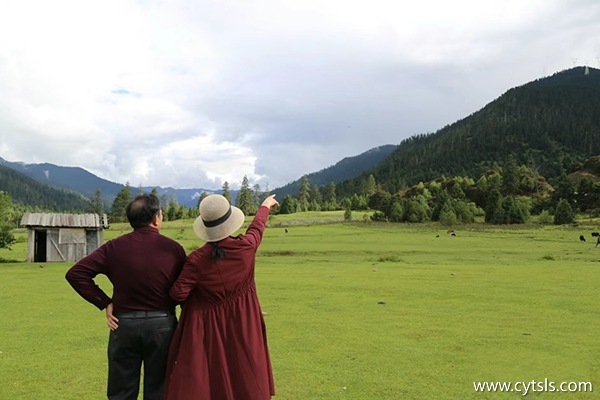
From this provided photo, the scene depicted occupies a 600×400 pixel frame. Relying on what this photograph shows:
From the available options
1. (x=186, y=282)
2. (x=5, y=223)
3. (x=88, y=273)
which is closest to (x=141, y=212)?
(x=88, y=273)

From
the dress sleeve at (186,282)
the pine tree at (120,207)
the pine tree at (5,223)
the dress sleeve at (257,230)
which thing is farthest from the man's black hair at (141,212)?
the pine tree at (120,207)

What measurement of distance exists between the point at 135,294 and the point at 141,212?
0.85 meters

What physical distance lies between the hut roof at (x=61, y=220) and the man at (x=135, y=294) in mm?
31748

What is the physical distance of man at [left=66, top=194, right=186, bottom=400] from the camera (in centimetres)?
502

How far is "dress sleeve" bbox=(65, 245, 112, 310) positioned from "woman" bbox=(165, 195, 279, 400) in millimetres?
842

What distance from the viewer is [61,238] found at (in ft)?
110

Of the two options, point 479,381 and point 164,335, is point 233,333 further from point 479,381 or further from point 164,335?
point 479,381

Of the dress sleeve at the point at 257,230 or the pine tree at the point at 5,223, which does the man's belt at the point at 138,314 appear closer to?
the dress sleeve at the point at 257,230

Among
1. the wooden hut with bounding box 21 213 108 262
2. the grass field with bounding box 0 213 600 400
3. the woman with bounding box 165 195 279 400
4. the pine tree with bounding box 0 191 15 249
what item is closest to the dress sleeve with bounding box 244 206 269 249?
the woman with bounding box 165 195 279 400

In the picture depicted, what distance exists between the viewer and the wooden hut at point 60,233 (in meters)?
33.4

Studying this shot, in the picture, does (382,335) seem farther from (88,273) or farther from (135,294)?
(88,273)

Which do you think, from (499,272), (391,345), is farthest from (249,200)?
(391,345)

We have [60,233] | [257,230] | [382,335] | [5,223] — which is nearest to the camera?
[257,230]

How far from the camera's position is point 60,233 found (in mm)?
33594
